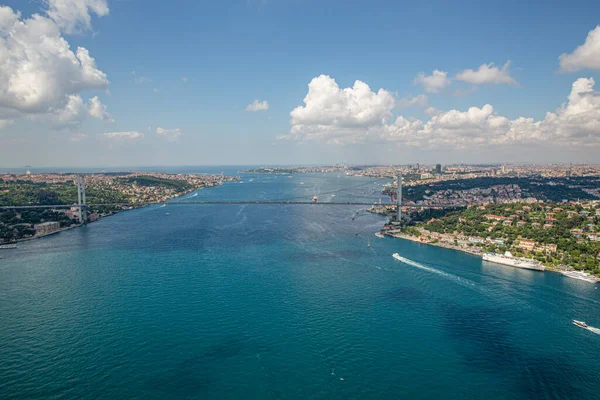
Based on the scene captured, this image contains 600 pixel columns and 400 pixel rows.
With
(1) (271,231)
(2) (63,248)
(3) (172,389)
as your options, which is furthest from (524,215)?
(2) (63,248)

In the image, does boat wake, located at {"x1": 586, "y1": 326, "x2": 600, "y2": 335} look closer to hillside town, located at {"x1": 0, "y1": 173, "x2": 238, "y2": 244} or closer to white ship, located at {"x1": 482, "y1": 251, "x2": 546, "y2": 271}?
white ship, located at {"x1": 482, "y1": 251, "x2": 546, "y2": 271}

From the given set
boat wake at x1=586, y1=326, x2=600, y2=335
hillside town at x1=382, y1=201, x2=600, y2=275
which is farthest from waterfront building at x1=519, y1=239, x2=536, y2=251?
boat wake at x1=586, y1=326, x2=600, y2=335

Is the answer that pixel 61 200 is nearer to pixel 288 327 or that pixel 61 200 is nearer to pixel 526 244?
pixel 288 327

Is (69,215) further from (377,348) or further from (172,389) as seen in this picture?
(377,348)

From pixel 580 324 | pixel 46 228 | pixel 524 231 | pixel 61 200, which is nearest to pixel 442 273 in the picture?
pixel 580 324

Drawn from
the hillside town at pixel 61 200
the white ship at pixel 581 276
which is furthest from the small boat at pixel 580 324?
the hillside town at pixel 61 200
